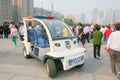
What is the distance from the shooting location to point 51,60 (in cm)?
537

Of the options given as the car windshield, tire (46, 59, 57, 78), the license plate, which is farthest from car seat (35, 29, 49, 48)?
the license plate

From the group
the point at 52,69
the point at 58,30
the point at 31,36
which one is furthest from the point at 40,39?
the point at 52,69

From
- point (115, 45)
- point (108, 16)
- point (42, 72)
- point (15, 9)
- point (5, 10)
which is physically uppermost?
point (15, 9)

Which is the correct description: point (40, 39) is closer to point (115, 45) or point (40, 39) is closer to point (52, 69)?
point (52, 69)

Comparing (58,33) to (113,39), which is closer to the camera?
(113,39)

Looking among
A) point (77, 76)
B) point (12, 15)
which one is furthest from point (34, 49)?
point (12, 15)

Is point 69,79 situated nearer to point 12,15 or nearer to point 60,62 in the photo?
point 60,62

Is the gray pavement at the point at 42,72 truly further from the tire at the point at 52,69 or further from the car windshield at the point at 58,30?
the car windshield at the point at 58,30

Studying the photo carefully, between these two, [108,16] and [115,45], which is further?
[108,16]

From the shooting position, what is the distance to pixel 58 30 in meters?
6.04

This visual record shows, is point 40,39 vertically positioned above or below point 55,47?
above

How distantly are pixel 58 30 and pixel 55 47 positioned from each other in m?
0.79

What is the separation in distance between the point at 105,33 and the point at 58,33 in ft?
28.7

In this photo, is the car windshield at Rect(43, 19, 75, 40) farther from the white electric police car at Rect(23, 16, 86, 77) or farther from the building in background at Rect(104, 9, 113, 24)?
the building in background at Rect(104, 9, 113, 24)
